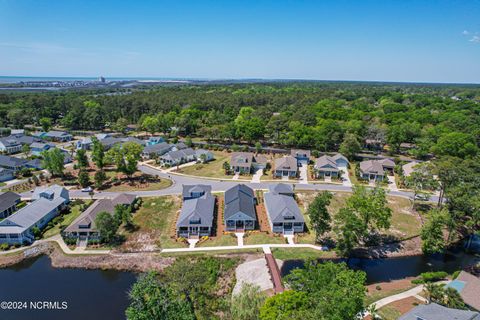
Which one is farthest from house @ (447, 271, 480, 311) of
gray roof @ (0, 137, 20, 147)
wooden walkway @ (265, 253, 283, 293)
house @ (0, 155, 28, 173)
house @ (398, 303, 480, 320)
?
gray roof @ (0, 137, 20, 147)

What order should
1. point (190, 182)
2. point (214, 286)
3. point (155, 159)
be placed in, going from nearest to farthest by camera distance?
point (214, 286), point (190, 182), point (155, 159)

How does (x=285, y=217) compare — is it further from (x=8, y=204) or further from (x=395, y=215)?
(x=8, y=204)

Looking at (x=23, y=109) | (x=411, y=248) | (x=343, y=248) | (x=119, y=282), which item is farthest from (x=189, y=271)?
(x=23, y=109)

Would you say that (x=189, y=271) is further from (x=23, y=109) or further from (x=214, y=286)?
(x=23, y=109)

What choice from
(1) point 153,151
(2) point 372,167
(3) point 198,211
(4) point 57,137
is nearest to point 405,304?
(3) point 198,211

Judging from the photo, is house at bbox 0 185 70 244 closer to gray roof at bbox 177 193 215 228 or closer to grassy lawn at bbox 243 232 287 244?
gray roof at bbox 177 193 215 228

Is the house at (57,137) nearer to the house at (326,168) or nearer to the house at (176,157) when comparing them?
the house at (176,157)
